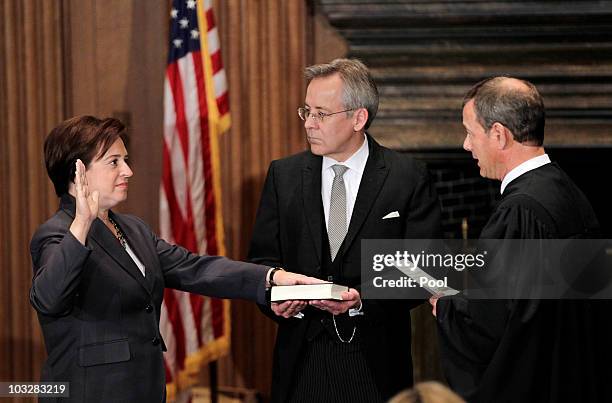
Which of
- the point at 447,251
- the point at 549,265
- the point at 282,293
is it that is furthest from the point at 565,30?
the point at 282,293

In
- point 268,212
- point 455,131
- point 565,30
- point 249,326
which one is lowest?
point 249,326

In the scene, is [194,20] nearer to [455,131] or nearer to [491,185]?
[455,131]

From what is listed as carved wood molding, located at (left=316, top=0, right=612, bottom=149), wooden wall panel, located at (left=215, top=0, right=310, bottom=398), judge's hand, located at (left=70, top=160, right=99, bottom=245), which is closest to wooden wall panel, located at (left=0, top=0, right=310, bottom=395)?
wooden wall panel, located at (left=215, top=0, right=310, bottom=398)

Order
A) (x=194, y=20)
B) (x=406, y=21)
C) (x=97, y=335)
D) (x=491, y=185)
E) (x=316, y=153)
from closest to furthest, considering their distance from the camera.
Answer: (x=97, y=335), (x=316, y=153), (x=194, y=20), (x=406, y=21), (x=491, y=185)

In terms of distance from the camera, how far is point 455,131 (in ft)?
18.2

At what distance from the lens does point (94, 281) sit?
3.60 m

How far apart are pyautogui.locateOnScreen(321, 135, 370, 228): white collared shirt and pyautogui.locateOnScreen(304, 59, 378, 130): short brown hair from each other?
0.47 ft

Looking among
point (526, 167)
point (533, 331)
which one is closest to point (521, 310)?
point (533, 331)

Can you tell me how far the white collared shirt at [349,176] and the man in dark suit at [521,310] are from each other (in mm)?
569

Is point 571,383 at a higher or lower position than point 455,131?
lower

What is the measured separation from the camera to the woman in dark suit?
3.45 metres

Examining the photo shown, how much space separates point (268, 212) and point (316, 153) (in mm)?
334

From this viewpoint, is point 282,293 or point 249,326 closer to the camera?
point 282,293

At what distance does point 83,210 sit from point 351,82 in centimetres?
140
